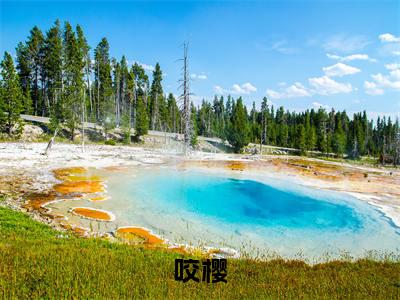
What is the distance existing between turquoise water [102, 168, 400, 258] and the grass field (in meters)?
4.76

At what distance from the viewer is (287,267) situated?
851 centimetres

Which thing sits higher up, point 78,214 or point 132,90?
point 132,90

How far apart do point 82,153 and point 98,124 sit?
25.4 m

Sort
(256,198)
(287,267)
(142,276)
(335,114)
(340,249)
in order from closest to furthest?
1. (142,276)
2. (287,267)
3. (340,249)
4. (256,198)
5. (335,114)

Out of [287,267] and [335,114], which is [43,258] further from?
[335,114]

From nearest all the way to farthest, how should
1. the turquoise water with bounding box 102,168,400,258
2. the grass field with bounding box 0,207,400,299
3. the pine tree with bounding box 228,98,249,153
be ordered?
the grass field with bounding box 0,207,400,299 < the turquoise water with bounding box 102,168,400,258 < the pine tree with bounding box 228,98,249,153

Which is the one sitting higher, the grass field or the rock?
the rock

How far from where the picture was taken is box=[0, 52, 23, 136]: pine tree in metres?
42.9

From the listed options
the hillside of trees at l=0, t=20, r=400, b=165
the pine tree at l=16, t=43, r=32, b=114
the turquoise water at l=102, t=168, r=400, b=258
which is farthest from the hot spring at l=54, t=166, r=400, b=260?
the pine tree at l=16, t=43, r=32, b=114

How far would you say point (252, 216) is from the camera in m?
18.8

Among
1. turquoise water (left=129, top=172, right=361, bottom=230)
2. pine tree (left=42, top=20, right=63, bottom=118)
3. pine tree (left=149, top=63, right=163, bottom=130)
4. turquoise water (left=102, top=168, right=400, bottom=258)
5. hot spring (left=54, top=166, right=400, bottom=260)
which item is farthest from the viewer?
pine tree (left=149, top=63, right=163, bottom=130)

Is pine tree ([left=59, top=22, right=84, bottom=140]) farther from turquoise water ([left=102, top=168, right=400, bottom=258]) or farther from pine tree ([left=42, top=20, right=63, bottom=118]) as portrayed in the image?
turquoise water ([left=102, top=168, right=400, bottom=258])

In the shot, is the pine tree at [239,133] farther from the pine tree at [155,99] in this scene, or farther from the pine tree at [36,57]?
the pine tree at [36,57]

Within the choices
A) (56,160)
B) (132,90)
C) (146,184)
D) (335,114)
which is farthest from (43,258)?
(335,114)
